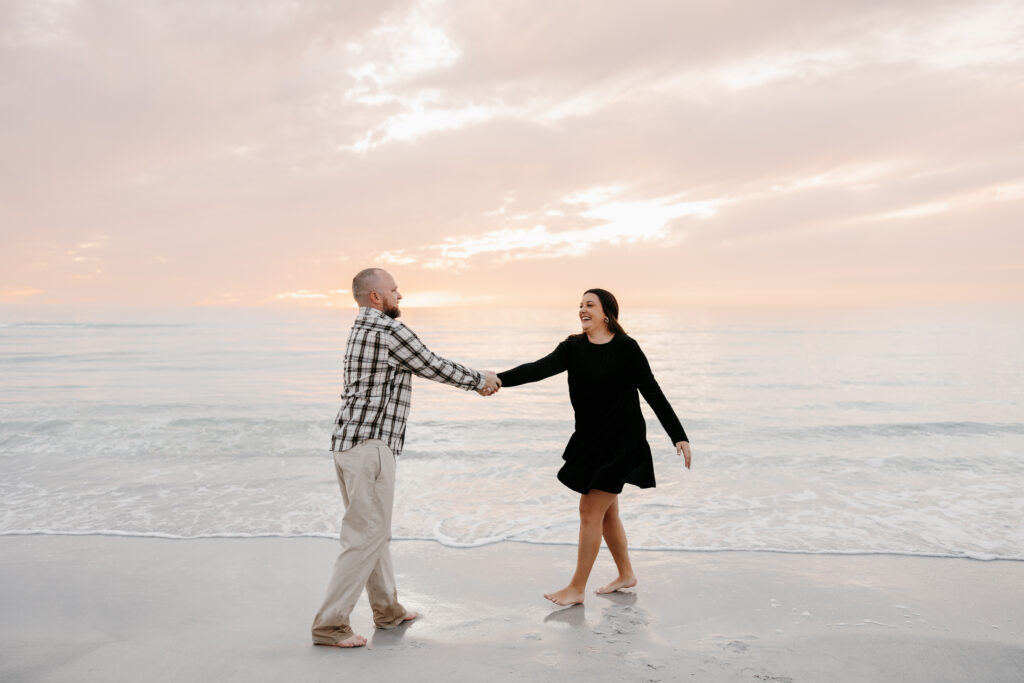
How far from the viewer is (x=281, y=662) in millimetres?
4008

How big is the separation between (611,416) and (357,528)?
1873 mm

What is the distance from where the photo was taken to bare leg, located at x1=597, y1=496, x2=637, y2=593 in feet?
16.7

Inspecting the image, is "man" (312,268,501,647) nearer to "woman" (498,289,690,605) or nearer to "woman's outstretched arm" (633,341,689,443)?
"woman" (498,289,690,605)

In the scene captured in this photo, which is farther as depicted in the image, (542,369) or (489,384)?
(542,369)

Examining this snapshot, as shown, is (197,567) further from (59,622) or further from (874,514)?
(874,514)

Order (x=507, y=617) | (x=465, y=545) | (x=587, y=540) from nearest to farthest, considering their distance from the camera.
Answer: (x=507, y=617) < (x=587, y=540) < (x=465, y=545)

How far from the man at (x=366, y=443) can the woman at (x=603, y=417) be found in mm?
1198

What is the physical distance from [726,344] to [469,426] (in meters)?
27.4

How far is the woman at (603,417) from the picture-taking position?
472 centimetres

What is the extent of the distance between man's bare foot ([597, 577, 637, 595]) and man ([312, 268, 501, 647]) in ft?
6.19

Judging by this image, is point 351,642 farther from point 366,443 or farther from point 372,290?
point 372,290

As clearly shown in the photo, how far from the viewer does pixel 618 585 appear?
521 cm

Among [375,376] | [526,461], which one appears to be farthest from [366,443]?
[526,461]

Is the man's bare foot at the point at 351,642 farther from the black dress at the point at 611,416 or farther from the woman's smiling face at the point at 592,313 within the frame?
the woman's smiling face at the point at 592,313
